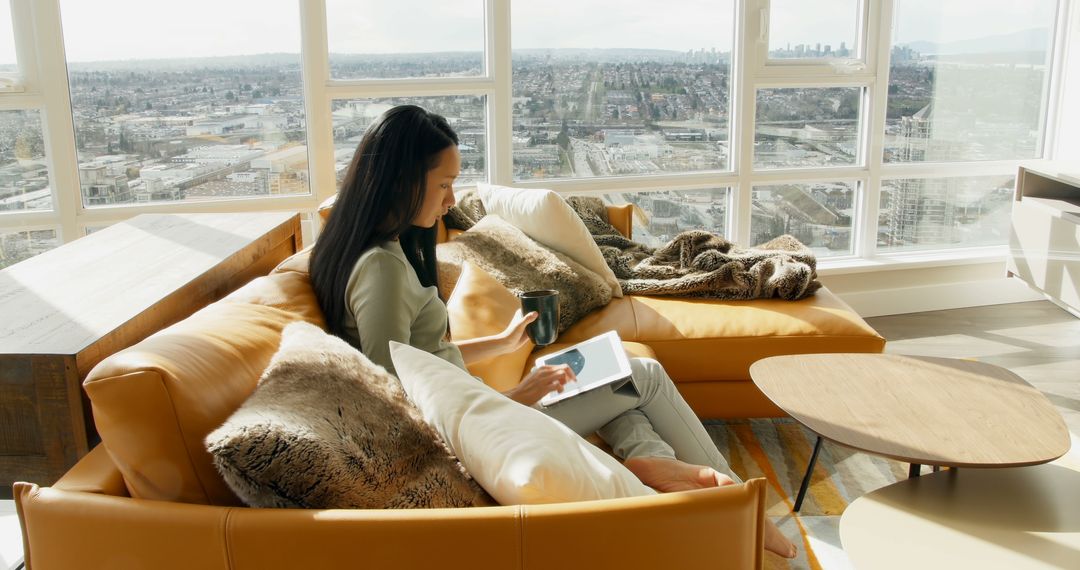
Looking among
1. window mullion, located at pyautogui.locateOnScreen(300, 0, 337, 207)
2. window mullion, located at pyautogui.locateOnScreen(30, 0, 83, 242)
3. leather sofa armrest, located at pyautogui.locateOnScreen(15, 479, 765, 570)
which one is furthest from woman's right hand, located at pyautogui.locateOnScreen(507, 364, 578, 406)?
window mullion, located at pyautogui.locateOnScreen(30, 0, 83, 242)

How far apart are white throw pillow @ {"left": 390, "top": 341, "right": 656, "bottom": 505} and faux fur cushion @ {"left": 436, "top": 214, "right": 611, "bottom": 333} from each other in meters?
1.40

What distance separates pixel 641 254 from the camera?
3.62 meters

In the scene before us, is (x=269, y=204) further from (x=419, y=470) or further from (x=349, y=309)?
(x=419, y=470)

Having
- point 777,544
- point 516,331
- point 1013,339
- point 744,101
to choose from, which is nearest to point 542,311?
point 516,331

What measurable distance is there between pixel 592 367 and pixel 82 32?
8.43 feet

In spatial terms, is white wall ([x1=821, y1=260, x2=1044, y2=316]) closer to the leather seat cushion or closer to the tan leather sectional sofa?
the leather seat cushion

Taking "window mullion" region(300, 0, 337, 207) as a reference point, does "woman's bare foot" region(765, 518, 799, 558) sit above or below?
below

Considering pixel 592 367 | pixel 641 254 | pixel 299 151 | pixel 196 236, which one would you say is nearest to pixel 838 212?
pixel 641 254

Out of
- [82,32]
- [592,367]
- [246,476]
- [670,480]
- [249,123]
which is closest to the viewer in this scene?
[246,476]

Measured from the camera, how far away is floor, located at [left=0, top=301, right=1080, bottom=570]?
3648 millimetres

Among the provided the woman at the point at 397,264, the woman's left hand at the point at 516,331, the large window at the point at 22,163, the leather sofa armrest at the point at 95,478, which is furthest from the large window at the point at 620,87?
the leather sofa armrest at the point at 95,478

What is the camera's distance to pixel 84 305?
1.62 meters

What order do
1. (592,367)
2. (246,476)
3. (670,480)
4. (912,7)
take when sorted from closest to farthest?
(246,476)
(670,480)
(592,367)
(912,7)

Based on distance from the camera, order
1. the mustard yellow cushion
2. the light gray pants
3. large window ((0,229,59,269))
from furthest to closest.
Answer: large window ((0,229,59,269)) < the mustard yellow cushion < the light gray pants
